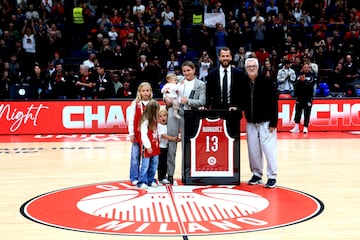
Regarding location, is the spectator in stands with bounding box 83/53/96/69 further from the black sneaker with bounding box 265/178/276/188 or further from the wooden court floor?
the black sneaker with bounding box 265/178/276/188

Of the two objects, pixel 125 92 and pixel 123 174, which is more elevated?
pixel 125 92

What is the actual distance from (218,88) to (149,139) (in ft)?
4.00

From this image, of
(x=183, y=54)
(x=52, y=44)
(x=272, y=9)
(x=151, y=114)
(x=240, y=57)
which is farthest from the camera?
(x=272, y=9)

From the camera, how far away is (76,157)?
1160 cm

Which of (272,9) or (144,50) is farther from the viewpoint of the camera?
(272,9)

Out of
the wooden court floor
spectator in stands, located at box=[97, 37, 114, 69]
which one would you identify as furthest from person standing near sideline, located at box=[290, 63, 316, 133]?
spectator in stands, located at box=[97, 37, 114, 69]

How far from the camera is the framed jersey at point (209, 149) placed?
849cm

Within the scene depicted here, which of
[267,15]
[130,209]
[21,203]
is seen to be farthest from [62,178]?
[267,15]

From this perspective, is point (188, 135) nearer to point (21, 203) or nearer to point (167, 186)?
point (167, 186)

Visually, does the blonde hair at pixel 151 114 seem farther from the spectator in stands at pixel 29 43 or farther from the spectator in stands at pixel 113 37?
the spectator in stands at pixel 113 37

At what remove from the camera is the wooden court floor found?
6.14 meters

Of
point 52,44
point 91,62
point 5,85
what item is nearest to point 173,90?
point 5,85

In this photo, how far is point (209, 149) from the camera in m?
8.52

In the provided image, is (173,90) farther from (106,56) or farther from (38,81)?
(106,56)
